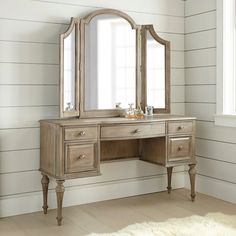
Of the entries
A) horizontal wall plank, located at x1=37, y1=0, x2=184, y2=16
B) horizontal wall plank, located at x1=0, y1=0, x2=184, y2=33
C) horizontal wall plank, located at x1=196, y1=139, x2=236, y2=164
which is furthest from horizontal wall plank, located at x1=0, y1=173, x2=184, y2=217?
horizontal wall plank, located at x1=37, y1=0, x2=184, y2=16

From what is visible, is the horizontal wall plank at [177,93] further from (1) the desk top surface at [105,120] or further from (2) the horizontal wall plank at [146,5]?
(2) the horizontal wall plank at [146,5]

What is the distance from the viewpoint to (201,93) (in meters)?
A: 4.22

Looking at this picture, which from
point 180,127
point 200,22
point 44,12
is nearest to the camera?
point 44,12

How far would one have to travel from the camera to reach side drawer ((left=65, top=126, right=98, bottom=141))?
3.24 m

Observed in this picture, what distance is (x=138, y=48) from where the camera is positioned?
13.1 ft

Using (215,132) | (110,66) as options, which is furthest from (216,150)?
(110,66)

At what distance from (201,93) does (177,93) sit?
27 centimetres

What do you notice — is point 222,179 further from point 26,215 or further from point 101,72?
point 26,215

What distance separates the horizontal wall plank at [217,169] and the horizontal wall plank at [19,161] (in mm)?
1684

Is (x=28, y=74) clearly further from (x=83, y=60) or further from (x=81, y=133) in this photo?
(x=81, y=133)

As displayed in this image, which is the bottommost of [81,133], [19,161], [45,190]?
[45,190]

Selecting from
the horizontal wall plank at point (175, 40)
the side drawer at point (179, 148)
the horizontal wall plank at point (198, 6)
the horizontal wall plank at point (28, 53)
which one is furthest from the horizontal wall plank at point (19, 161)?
the horizontal wall plank at point (198, 6)

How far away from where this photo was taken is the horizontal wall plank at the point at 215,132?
390 centimetres

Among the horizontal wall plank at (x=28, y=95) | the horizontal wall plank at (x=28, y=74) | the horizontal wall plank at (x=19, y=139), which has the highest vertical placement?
the horizontal wall plank at (x=28, y=74)
